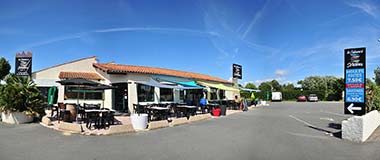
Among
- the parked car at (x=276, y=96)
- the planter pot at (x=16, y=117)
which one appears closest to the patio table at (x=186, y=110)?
the planter pot at (x=16, y=117)

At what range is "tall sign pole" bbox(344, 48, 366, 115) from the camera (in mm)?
9695

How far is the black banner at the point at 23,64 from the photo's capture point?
2128 cm

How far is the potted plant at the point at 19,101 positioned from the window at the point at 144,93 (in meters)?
6.11

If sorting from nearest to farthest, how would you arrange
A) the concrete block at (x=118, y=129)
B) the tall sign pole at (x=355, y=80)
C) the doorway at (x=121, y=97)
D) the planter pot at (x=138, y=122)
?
the concrete block at (x=118, y=129)
the tall sign pole at (x=355, y=80)
the planter pot at (x=138, y=122)
the doorway at (x=121, y=97)

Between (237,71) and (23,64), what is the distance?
910 inches

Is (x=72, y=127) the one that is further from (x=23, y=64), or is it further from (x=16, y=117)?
(x=23, y=64)

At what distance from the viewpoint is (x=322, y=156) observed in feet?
20.5

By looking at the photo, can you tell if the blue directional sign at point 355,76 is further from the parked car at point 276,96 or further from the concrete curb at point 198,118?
the parked car at point 276,96

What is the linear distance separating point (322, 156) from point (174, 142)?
407cm

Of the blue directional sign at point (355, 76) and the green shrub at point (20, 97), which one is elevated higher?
the blue directional sign at point (355, 76)

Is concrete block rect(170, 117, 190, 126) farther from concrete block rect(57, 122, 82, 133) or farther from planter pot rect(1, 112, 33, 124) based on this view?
planter pot rect(1, 112, 33, 124)

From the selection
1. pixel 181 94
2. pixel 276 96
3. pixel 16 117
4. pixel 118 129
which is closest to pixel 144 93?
pixel 181 94

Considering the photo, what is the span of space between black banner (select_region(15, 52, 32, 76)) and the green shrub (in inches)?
349

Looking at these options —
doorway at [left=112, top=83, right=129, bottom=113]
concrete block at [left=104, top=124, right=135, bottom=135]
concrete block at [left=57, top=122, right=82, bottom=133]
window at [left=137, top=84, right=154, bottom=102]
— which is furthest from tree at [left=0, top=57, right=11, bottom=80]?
concrete block at [left=104, top=124, right=135, bottom=135]
